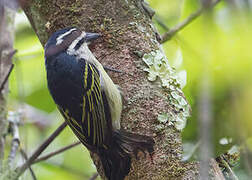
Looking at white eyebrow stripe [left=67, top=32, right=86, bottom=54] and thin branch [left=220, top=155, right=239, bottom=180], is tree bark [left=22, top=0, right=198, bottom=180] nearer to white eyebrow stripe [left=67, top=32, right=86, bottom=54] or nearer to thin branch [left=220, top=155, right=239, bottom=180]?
white eyebrow stripe [left=67, top=32, right=86, bottom=54]

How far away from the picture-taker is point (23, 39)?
5.50m

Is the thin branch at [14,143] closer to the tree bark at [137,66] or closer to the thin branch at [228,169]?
the tree bark at [137,66]

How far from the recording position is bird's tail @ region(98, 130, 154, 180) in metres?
2.99

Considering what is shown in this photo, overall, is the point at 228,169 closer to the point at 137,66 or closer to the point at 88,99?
the point at 137,66

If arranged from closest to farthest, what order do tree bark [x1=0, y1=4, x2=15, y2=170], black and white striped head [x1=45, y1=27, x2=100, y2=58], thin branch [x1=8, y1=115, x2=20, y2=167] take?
black and white striped head [x1=45, y1=27, x2=100, y2=58] < thin branch [x1=8, y1=115, x2=20, y2=167] < tree bark [x1=0, y1=4, x2=15, y2=170]

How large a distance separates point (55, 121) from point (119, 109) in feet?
11.6

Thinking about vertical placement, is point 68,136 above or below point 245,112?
below

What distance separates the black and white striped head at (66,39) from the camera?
3.43 metres

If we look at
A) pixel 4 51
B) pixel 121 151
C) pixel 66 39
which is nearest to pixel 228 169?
pixel 121 151

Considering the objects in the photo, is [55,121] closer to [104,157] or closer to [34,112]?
[34,112]

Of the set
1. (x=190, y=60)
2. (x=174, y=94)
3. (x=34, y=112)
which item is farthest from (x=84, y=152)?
(x=190, y=60)

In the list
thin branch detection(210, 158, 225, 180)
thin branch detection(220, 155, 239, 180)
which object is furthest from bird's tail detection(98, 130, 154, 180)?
thin branch detection(220, 155, 239, 180)

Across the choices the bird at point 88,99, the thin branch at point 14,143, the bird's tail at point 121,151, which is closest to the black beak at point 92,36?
the bird at point 88,99

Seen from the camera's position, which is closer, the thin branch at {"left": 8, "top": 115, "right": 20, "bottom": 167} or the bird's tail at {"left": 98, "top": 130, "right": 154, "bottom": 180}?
the bird's tail at {"left": 98, "top": 130, "right": 154, "bottom": 180}
